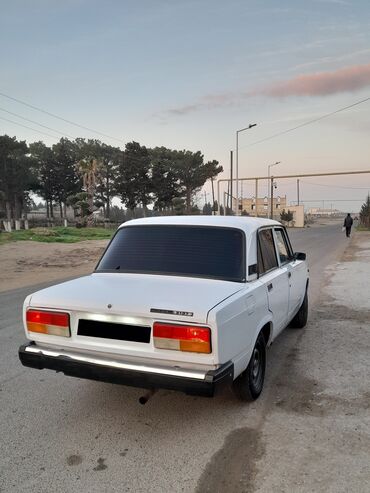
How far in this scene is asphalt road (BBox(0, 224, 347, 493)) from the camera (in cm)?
280

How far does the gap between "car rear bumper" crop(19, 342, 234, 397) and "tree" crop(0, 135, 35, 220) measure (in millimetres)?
60520

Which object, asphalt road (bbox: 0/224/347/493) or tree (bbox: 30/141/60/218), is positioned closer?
asphalt road (bbox: 0/224/347/493)

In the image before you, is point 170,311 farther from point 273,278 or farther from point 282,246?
point 282,246

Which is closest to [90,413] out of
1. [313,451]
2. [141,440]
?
[141,440]

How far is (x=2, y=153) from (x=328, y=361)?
2517 inches

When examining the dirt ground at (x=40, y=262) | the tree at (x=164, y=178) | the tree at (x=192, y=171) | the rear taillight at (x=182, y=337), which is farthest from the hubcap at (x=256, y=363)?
the tree at (x=192, y=171)

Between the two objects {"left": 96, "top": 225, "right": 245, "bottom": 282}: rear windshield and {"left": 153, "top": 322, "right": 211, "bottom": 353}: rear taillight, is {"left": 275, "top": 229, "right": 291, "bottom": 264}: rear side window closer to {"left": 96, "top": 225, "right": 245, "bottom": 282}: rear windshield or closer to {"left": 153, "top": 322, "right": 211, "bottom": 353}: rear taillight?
{"left": 96, "top": 225, "right": 245, "bottom": 282}: rear windshield

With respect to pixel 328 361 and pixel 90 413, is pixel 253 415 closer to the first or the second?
pixel 90 413

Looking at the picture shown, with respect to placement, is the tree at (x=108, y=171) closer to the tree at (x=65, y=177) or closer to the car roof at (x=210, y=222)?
the tree at (x=65, y=177)

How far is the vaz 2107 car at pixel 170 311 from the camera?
3.12 m

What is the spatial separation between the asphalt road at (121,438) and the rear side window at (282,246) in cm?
143

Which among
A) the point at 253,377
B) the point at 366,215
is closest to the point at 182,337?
the point at 253,377

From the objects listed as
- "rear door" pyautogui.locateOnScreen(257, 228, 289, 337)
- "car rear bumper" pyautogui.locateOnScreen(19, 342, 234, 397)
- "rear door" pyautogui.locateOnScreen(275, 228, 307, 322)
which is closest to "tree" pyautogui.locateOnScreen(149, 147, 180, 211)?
"rear door" pyautogui.locateOnScreen(275, 228, 307, 322)

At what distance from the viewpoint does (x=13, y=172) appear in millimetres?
63938
